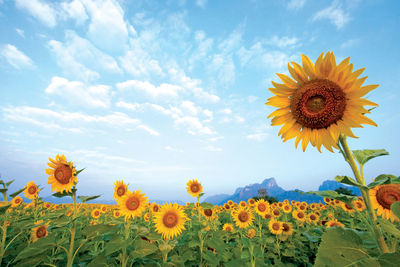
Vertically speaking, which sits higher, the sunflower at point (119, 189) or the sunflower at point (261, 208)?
the sunflower at point (119, 189)

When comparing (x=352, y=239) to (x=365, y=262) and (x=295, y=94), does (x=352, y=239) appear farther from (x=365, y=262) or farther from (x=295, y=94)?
(x=295, y=94)

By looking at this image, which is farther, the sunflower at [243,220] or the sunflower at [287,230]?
the sunflower at [243,220]

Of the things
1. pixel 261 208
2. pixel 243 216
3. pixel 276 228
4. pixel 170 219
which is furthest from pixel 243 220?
pixel 170 219

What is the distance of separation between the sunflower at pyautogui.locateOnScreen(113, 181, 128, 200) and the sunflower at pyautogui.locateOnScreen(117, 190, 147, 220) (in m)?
0.19

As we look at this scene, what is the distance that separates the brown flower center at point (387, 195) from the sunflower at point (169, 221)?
3.54 meters

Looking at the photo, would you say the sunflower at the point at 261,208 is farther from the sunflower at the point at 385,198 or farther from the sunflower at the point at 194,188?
the sunflower at the point at 385,198

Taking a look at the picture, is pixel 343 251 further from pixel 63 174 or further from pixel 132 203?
pixel 132 203

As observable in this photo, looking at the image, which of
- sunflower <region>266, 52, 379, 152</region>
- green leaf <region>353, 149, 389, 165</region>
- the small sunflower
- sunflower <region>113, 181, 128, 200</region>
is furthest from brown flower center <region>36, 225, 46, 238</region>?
green leaf <region>353, 149, 389, 165</region>

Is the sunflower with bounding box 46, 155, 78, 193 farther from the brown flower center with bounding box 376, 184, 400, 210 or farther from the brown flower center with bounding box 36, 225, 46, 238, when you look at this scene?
the brown flower center with bounding box 376, 184, 400, 210

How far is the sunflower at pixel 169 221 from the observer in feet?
13.8

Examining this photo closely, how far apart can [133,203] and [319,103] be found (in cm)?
403

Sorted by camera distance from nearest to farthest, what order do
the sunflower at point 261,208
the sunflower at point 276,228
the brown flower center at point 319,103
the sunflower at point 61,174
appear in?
the brown flower center at point 319,103 < the sunflower at point 61,174 < the sunflower at point 276,228 < the sunflower at point 261,208

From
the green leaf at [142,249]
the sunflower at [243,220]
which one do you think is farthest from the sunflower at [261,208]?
the green leaf at [142,249]

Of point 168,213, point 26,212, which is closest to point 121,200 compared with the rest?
point 168,213
